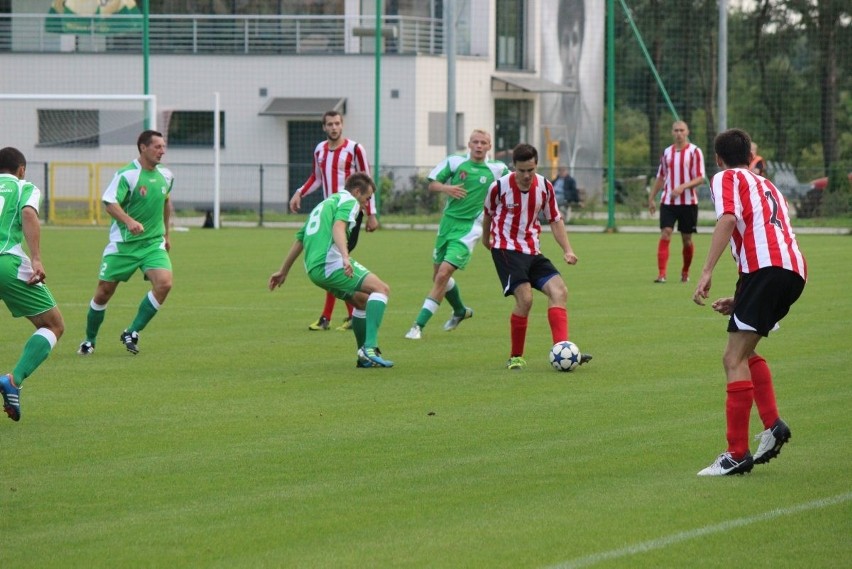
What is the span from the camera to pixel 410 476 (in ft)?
23.3

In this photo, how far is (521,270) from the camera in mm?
11398

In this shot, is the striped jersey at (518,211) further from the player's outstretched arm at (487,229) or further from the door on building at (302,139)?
the door on building at (302,139)

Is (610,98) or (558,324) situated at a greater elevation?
(610,98)

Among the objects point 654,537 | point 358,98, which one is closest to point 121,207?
point 654,537

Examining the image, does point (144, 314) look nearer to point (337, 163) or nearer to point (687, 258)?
point (337, 163)

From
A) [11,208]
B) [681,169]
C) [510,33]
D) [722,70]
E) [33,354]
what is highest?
[510,33]

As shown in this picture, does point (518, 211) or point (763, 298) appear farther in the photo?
point (518, 211)

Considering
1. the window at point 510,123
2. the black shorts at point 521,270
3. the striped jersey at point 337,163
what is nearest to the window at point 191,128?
the window at point 510,123

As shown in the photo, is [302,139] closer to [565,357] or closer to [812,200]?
[812,200]

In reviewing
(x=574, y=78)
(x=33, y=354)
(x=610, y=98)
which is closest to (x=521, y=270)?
(x=33, y=354)

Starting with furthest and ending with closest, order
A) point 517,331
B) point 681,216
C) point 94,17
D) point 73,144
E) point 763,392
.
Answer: point 94,17 → point 73,144 → point 681,216 → point 517,331 → point 763,392

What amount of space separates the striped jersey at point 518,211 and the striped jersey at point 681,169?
29.2 feet

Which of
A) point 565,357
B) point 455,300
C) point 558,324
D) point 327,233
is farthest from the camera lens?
point 455,300

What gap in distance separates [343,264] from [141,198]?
8.50 ft
